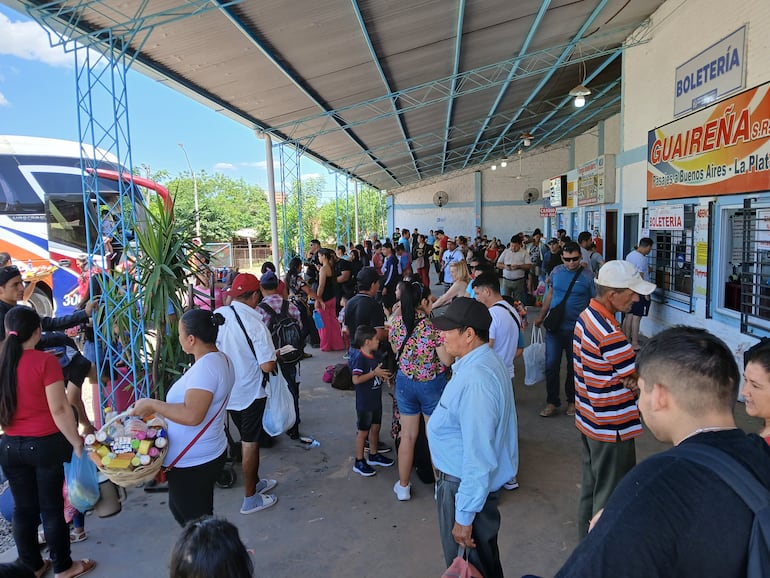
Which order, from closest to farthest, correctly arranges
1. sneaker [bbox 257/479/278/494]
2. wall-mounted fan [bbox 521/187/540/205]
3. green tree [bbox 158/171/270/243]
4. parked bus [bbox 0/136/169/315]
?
1. sneaker [bbox 257/479/278/494]
2. parked bus [bbox 0/136/169/315]
3. wall-mounted fan [bbox 521/187/540/205]
4. green tree [bbox 158/171/270/243]

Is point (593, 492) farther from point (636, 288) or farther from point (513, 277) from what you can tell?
point (513, 277)

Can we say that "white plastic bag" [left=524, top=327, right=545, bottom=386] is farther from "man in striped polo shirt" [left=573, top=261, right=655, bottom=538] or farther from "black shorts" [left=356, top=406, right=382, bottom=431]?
"man in striped polo shirt" [left=573, top=261, right=655, bottom=538]

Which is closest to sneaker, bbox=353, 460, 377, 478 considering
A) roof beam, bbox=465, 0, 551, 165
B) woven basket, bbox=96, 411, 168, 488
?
woven basket, bbox=96, 411, 168, 488

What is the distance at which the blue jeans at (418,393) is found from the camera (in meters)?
3.62

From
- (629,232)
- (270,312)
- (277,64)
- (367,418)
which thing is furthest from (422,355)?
(629,232)

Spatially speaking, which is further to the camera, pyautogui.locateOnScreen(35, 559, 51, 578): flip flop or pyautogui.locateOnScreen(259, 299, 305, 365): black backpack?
pyautogui.locateOnScreen(259, 299, 305, 365): black backpack

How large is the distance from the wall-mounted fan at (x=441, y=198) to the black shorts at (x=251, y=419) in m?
25.6

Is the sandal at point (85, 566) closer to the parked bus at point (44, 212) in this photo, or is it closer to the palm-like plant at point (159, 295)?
the palm-like plant at point (159, 295)

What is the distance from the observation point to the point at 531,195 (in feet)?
86.8

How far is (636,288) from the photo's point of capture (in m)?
2.86

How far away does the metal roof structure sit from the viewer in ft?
17.3

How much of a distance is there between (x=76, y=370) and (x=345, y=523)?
236 centimetres

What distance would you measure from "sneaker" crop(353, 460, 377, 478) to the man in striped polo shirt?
1.88 m

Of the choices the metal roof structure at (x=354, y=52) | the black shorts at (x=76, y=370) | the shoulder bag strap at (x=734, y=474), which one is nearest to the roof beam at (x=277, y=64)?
the metal roof structure at (x=354, y=52)
